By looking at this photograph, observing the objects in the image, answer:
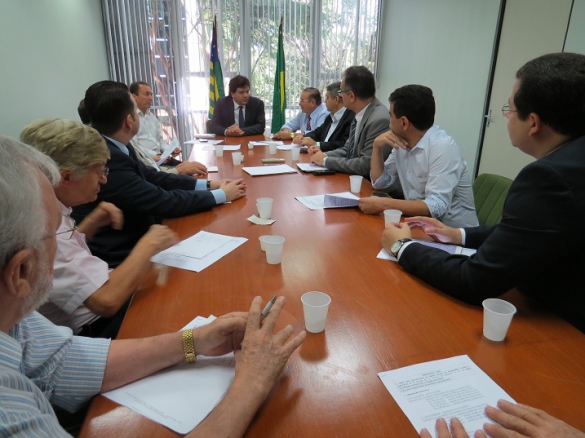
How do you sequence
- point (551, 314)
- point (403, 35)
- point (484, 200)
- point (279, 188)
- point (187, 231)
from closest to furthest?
point (551, 314) < point (187, 231) < point (484, 200) < point (279, 188) < point (403, 35)

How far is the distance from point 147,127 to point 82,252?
12.9 ft

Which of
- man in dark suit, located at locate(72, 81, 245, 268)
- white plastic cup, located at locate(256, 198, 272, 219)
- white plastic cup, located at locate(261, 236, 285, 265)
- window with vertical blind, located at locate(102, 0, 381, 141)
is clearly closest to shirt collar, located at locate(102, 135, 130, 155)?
man in dark suit, located at locate(72, 81, 245, 268)

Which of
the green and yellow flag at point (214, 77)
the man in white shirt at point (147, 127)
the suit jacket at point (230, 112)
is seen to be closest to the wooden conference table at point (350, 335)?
the man in white shirt at point (147, 127)

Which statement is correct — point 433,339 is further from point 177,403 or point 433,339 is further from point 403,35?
point 403,35

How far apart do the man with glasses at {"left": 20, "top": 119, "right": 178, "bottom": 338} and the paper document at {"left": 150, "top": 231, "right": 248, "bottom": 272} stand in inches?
1.8

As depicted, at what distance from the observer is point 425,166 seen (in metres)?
2.15

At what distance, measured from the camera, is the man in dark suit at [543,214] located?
99 cm

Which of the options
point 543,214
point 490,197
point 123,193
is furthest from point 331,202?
point 543,214

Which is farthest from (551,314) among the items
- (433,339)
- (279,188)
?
(279,188)

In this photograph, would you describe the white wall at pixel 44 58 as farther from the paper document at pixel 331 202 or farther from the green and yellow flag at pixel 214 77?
the paper document at pixel 331 202

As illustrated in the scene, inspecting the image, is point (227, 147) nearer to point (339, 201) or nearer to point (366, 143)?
point (366, 143)

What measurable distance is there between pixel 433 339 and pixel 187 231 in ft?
3.86

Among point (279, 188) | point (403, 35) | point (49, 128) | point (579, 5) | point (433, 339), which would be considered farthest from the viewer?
point (403, 35)

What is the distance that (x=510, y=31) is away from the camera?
384cm
